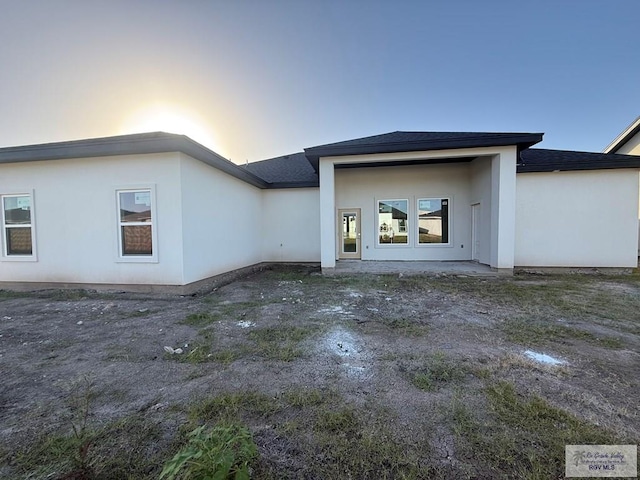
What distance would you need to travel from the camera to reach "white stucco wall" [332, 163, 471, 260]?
10508 millimetres

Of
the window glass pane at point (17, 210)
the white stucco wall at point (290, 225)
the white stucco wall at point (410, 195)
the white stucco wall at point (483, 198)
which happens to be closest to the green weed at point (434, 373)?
the white stucco wall at point (483, 198)

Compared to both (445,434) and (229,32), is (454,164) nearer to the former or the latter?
(229,32)

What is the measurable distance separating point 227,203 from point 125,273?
3138mm

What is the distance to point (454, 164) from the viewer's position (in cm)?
1050

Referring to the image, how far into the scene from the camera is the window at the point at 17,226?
693 centimetres

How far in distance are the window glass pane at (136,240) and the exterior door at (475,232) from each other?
1031 cm

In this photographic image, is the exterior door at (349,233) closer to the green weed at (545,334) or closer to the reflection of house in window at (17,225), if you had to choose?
the green weed at (545,334)

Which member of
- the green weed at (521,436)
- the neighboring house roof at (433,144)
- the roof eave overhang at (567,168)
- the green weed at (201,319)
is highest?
the neighboring house roof at (433,144)

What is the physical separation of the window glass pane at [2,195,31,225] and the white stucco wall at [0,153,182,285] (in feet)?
0.76

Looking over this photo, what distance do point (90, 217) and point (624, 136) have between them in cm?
2090

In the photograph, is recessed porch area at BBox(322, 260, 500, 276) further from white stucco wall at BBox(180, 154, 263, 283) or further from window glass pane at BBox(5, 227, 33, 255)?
window glass pane at BBox(5, 227, 33, 255)

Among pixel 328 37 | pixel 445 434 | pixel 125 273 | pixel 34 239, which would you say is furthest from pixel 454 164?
pixel 34 239

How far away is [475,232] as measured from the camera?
10.2 metres

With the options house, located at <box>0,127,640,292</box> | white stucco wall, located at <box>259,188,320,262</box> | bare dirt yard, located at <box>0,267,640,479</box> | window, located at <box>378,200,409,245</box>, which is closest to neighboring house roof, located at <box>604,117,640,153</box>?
house, located at <box>0,127,640,292</box>
